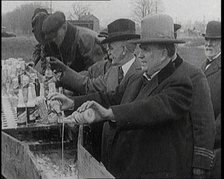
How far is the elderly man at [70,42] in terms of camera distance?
8.19 ft

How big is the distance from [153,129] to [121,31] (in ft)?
2.44

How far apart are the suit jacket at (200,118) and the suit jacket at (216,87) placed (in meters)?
0.32

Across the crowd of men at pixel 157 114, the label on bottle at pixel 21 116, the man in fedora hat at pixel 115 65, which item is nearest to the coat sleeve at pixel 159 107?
the crowd of men at pixel 157 114

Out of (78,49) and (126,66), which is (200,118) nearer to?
(126,66)

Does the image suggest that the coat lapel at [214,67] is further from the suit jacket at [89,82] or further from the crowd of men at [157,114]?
the suit jacket at [89,82]

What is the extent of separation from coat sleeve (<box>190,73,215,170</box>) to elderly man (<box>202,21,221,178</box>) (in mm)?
277

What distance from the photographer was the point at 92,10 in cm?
244

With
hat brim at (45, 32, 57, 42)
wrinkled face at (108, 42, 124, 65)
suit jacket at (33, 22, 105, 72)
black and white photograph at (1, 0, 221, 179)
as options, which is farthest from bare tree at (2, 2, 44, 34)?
wrinkled face at (108, 42, 124, 65)

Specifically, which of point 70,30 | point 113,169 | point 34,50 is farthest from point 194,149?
point 34,50

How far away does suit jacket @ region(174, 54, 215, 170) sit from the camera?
5.81 ft

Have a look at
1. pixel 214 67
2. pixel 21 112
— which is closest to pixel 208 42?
pixel 214 67

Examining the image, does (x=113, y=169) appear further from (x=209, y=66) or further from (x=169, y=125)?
(x=209, y=66)

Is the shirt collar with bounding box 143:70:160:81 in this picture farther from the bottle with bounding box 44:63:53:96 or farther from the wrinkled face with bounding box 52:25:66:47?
the bottle with bounding box 44:63:53:96

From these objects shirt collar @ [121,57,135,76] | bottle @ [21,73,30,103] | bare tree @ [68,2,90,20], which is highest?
bare tree @ [68,2,90,20]
